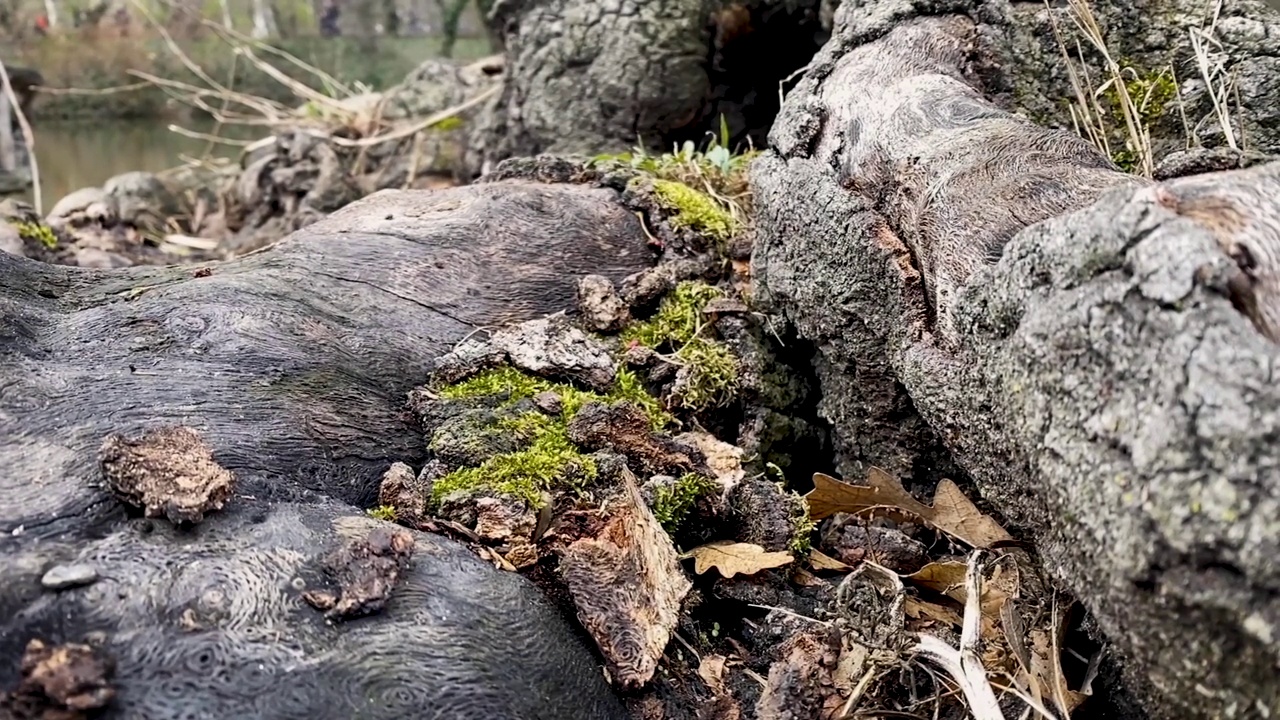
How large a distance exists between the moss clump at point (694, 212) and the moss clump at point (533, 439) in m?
0.55

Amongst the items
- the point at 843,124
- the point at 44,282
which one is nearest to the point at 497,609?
the point at 44,282

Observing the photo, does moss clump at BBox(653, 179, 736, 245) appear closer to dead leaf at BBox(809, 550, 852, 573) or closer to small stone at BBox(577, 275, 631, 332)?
small stone at BBox(577, 275, 631, 332)

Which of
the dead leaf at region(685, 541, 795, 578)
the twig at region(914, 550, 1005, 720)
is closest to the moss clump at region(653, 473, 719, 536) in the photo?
the dead leaf at region(685, 541, 795, 578)

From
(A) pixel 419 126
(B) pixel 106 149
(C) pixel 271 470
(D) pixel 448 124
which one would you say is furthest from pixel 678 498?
(B) pixel 106 149

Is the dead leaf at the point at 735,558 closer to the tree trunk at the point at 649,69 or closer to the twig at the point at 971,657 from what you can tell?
the twig at the point at 971,657

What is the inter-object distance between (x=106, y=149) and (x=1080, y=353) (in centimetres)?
1183

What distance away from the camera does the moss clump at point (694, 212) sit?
224 cm

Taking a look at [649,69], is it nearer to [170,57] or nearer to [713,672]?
[713,672]

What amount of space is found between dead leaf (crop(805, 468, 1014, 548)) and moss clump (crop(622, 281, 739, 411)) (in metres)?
0.31

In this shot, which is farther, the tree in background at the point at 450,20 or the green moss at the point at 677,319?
the tree in background at the point at 450,20

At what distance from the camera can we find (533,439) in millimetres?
1539

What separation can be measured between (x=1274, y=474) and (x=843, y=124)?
4.07 ft

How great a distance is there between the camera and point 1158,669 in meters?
0.92

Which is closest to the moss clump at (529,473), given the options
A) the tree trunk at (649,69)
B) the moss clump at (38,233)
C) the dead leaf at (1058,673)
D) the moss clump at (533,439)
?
the moss clump at (533,439)
